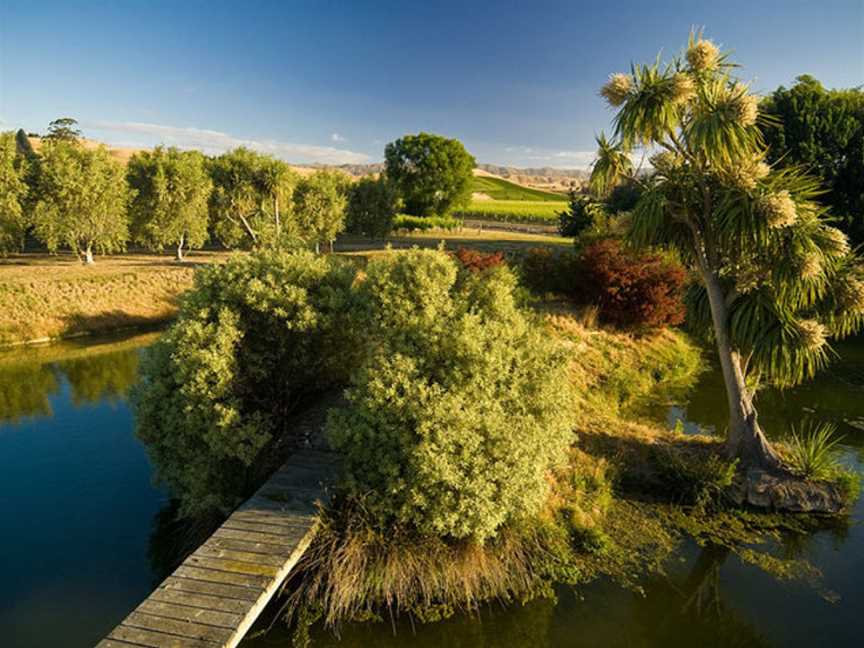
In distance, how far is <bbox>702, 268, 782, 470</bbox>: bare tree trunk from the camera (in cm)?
1205

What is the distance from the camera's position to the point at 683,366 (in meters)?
21.5

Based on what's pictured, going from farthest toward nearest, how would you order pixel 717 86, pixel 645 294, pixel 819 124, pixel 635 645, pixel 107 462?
pixel 819 124, pixel 645 294, pixel 107 462, pixel 717 86, pixel 635 645

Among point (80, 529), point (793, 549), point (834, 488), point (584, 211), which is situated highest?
point (584, 211)

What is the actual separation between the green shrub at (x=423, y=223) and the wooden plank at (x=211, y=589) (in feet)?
180

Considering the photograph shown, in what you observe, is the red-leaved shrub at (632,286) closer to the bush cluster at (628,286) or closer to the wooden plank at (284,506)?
the bush cluster at (628,286)

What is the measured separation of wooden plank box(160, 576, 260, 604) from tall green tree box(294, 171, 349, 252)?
3892cm

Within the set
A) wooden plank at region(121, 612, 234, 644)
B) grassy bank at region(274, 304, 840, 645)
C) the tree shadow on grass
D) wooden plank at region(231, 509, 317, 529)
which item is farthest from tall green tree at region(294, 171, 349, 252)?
wooden plank at region(121, 612, 234, 644)

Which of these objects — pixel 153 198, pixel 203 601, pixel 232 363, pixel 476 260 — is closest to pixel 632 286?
pixel 476 260

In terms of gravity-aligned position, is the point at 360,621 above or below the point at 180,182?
below

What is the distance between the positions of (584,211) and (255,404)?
3409 cm

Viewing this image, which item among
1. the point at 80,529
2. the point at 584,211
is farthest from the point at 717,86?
the point at 584,211

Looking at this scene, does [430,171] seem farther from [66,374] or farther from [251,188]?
[66,374]

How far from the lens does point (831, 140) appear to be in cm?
2941

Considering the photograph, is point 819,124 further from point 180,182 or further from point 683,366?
point 180,182
